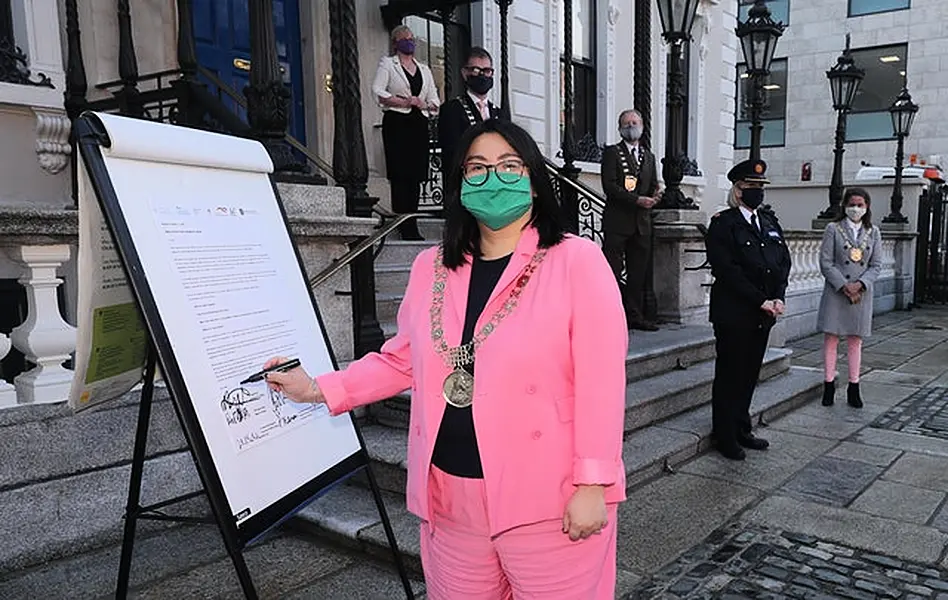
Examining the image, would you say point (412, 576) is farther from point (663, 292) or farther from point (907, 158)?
point (907, 158)

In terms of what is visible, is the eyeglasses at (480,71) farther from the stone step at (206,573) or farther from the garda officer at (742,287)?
the stone step at (206,573)

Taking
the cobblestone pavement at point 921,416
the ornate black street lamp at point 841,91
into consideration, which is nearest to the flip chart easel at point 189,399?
the cobblestone pavement at point 921,416

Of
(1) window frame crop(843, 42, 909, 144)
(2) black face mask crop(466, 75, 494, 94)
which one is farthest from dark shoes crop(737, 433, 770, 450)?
(1) window frame crop(843, 42, 909, 144)

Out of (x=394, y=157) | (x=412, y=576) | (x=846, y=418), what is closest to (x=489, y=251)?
(x=412, y=576)

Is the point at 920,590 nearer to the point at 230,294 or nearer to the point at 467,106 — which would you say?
the point at 230,294

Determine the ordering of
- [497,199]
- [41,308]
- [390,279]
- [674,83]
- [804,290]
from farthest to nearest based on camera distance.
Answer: [804,290] < [674,83] < [390,279] < [41,308] < [497,199]

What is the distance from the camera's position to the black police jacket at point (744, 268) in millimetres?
4605

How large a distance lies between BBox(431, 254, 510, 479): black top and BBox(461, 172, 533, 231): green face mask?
0.43 feet

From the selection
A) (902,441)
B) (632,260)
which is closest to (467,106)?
(632,260)

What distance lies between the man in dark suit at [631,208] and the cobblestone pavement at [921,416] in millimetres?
2099

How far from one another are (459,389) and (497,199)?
20.2 inches

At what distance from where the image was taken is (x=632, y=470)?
4.21 metres

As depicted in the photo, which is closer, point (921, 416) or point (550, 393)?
point (550, 393)

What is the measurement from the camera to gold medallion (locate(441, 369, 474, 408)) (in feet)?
6.06
